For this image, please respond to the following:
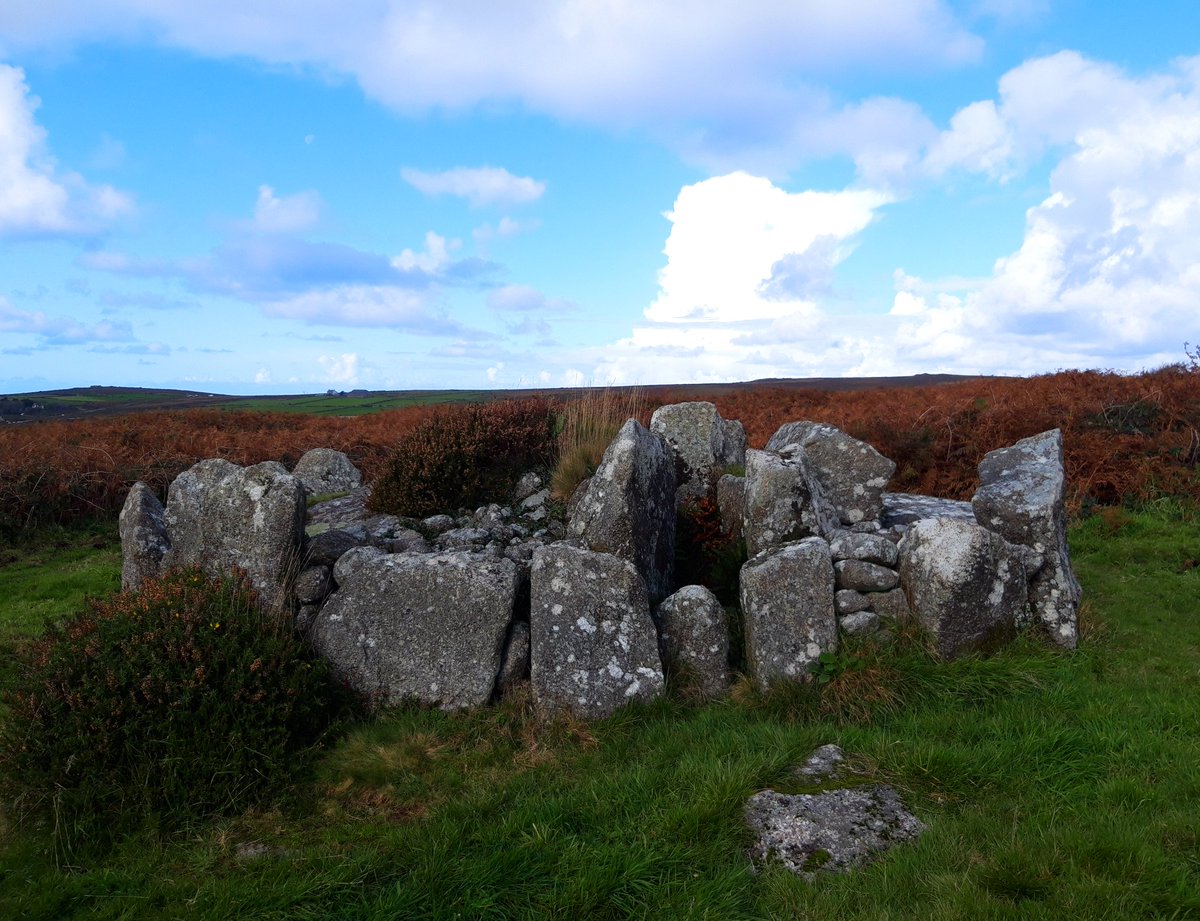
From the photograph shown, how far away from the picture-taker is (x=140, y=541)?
8.70 metres

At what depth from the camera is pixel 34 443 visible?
1862cm

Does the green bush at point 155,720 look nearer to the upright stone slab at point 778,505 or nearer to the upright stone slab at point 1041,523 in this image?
the upright stone slab at point 778,505

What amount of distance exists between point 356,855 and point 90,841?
2116 millimetres

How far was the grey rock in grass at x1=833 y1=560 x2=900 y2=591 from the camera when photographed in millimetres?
7996

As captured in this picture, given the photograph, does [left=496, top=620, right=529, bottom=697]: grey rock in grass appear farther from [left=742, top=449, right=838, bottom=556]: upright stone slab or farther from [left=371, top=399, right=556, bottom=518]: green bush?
[left=371, top=399, right=556, bottom=518]: green bush

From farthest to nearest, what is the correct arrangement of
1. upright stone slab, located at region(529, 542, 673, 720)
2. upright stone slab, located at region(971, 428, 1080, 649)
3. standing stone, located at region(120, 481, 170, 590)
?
standing stone, located at region(120, 481, 170, 590)
upright stone slab, located at region(971, 428, 1080, 649)
upright stone slab, located at region(529, 542, 673, 720)

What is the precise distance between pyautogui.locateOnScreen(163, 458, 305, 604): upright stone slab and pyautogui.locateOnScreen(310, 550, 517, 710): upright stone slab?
2.47ft

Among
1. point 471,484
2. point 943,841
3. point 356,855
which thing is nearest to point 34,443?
point 471,484

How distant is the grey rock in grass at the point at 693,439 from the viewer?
11.3 m

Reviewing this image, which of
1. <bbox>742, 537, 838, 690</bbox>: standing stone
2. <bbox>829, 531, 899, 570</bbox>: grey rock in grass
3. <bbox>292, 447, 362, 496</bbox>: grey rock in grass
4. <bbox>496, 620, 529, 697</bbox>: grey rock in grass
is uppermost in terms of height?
<bbox>292, 447, 362, 496</bbox>: grey rock in grass

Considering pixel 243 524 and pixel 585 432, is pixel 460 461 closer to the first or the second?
pixel 585 432

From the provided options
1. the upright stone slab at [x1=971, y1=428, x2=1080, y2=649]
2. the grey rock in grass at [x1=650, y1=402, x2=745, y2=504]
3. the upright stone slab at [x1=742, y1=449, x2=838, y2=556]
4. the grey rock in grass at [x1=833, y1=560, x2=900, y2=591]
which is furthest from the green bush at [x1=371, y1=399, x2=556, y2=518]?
the upright stone slab at [x1=971, y1=428, x2=1080, y2=649]

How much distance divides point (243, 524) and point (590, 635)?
3.74m

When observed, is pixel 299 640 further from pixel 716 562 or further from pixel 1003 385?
pixel 1003 385
